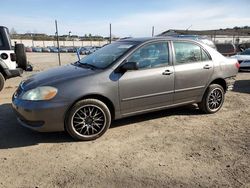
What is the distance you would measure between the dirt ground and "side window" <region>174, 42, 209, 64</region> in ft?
3.82

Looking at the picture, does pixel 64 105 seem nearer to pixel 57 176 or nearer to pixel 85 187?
pixel 57 176

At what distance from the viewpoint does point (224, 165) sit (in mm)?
4020

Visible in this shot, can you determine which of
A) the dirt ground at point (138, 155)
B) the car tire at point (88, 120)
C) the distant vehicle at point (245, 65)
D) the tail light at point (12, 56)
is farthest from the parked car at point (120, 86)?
the distant vehicle at point (245, 65)

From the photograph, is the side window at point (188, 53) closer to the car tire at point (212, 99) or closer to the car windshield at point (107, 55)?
the car tire at point (212, 99)

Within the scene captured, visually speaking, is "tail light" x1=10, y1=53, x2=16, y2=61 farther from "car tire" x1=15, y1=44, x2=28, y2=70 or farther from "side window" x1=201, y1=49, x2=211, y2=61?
"side window" x1=201, y1=49, x2=211, y2=61

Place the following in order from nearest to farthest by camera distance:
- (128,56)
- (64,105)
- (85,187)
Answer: (85,187) < (64,105) < (128,56)

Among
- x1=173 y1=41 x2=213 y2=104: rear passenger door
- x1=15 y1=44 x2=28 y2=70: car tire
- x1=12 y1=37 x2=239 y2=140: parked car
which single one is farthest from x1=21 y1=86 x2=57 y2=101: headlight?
x1=15 y1=44 x2=28 y2=70: car tire

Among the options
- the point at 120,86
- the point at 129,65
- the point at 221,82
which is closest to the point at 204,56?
the point at 221,82

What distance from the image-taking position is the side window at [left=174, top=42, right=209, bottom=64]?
5.74m

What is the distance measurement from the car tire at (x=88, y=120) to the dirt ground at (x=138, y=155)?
0.14 metres

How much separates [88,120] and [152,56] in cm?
164

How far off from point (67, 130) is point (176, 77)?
2231 millimetres

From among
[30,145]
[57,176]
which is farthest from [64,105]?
[57,176]

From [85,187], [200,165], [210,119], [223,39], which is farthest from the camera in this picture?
[223,39]
